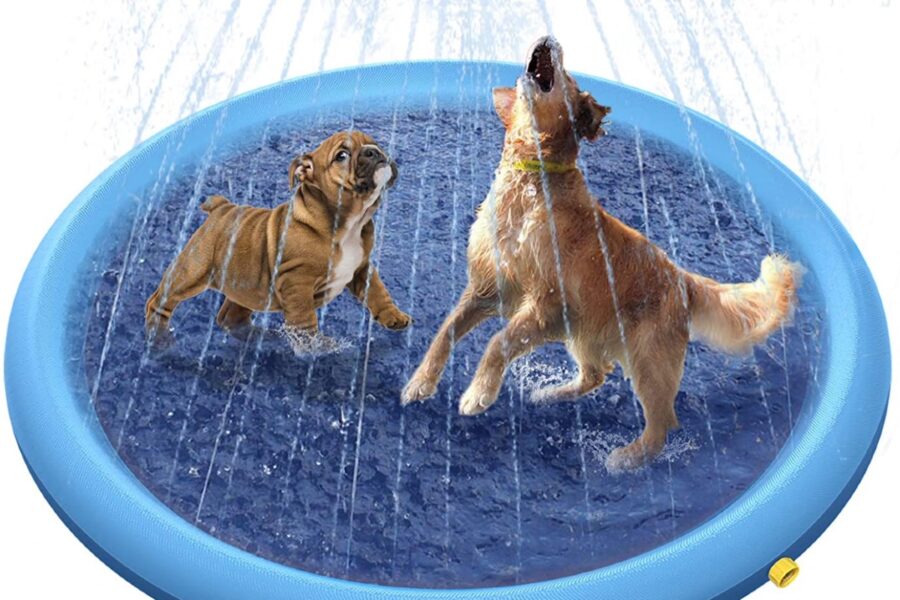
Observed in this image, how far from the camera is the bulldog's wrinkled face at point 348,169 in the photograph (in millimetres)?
4945

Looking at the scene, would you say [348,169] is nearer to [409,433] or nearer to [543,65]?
[543,65]

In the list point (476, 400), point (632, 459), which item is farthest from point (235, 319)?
point (632, 459)

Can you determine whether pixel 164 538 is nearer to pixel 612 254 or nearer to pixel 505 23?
pixel 612 254

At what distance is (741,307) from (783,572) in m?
1.04

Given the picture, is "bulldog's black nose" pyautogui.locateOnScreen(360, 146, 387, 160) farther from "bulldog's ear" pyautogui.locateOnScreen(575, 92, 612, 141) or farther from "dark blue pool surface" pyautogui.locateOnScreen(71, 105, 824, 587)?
"dark blue pool surface" pyautogui.locateOnScreen(71, 105, 824, 587)

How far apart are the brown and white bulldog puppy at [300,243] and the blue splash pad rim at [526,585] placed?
0.65 meters

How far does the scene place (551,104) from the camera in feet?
14.8

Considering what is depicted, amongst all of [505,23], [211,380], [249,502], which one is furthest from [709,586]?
[505,23]

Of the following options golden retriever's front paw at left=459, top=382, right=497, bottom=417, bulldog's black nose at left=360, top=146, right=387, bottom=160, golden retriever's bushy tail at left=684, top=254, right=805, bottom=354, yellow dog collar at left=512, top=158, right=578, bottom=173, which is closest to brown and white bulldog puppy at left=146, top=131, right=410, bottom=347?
bulldog's black nose at left=360, top=146, right=387, bottom=160

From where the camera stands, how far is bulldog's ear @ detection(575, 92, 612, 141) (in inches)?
179

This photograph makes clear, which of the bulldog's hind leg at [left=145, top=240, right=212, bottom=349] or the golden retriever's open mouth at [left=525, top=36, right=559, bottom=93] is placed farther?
the bulldog's hind leg at [left=145, top=240, right=212, bottom=349]

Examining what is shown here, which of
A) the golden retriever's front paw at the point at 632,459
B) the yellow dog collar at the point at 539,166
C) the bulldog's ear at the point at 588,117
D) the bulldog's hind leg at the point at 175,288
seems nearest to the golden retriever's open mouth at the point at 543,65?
the bulldog's ear at the point at 588,117

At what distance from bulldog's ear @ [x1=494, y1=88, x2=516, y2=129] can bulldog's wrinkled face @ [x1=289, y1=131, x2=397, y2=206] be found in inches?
21.5

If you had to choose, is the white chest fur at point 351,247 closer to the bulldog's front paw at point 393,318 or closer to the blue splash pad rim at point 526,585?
the bulldog's front paw at point 393,318
